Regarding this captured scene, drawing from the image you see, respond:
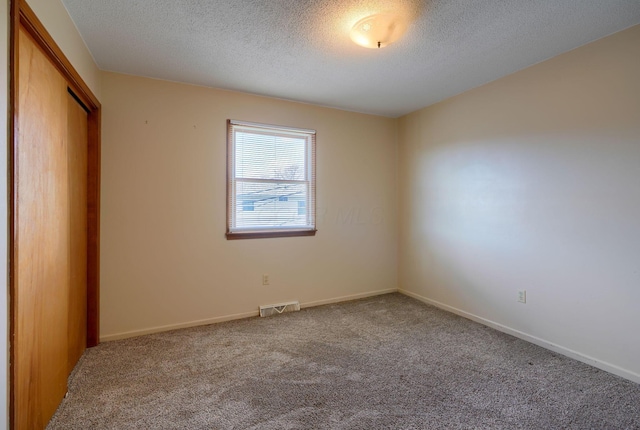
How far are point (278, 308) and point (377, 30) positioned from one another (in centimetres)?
287

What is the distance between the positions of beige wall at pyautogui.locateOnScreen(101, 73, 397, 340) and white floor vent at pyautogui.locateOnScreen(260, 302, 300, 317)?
9 centimetres

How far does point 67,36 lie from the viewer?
6.38 ft

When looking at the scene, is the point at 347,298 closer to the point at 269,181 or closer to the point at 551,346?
the point at 269,181

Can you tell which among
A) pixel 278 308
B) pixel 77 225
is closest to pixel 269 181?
pixel 278 308

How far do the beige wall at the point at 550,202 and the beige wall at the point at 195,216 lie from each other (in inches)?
46.2

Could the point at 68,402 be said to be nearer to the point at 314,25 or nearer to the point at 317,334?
the point at 317,334

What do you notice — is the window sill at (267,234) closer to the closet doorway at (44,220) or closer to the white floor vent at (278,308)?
the white floor vent at (278,308)

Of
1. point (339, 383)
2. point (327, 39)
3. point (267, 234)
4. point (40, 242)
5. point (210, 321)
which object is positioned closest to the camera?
point (40, 242)

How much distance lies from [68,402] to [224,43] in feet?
8.61

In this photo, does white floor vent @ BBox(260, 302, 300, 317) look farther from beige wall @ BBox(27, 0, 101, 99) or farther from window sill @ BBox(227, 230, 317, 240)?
beige wall @ BBox(27, 0, 101, 99)

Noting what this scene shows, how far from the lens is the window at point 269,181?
130 inches

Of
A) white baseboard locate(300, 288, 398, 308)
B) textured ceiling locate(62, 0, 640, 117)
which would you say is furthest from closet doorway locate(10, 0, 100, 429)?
white baseboard locate(300, 288, 398, 308)

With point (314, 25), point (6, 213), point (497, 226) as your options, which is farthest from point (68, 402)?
point (497, 226)

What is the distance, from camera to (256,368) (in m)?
2.28
